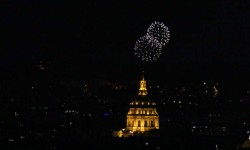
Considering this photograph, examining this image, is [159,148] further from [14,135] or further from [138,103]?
[138,103]

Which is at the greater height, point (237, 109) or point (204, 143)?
point (237, 109)

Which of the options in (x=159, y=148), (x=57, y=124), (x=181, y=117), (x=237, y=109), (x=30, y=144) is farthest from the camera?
(x=181, y=117)

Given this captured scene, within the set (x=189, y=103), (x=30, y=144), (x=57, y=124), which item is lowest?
(x=30, y=144)

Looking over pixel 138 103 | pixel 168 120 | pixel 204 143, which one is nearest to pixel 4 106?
pixel 138 103

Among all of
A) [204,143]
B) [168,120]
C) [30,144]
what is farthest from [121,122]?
[30,144]

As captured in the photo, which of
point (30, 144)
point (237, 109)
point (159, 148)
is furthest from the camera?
point (237, 109)

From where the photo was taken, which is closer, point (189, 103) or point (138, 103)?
point (138, 103)

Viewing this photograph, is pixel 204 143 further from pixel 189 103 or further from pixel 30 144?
pixel 189 103

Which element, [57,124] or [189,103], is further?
[189,103]

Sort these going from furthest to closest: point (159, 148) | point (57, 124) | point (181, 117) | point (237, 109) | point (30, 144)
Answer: point (181, 117) < point (237, 109) < point (57, 124) < point (159, 148) < point (30, 144)
